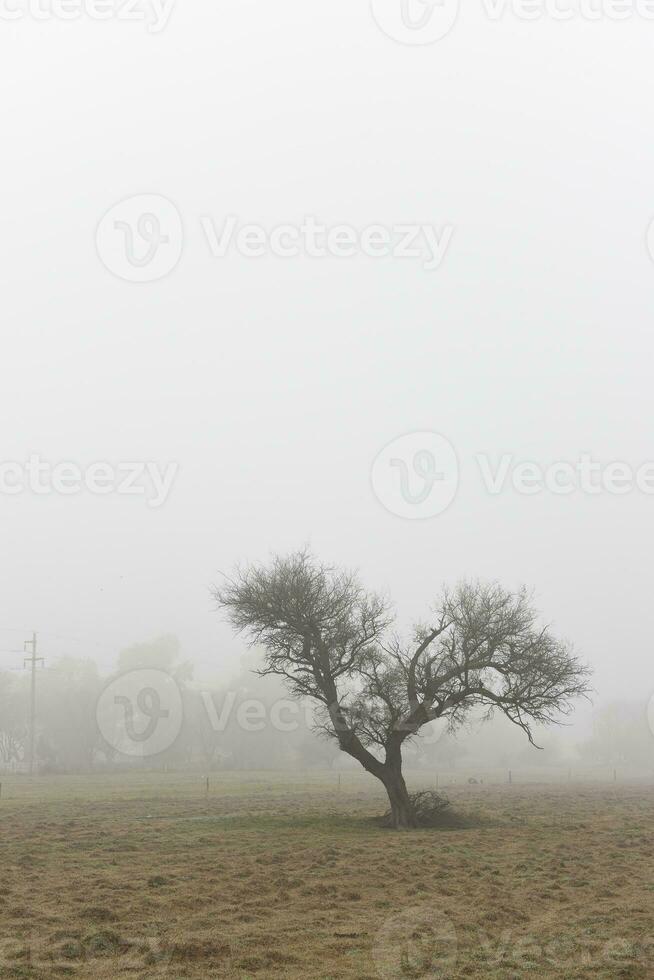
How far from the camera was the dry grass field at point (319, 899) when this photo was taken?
13070mm

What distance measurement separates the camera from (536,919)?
53.7ft

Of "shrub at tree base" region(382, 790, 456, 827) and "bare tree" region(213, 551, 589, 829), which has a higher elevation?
"bare tree" region(213, 551, 589, 829)

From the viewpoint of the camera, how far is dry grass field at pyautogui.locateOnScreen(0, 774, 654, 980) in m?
13.1

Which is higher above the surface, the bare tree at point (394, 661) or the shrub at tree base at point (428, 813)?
the bare tree at point (394, 661)

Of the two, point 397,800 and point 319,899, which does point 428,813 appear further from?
point 319,899

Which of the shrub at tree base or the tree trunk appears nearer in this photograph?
the tree trunk

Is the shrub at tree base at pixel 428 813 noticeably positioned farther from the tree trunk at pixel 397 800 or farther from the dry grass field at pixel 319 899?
the dry grass field at pixel 319 899

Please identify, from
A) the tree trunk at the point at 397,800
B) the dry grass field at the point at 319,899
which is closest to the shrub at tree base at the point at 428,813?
the tree trunk at the point at 397,800

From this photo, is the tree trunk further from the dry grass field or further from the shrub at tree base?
the dry grass field

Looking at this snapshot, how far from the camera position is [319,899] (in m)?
17.7

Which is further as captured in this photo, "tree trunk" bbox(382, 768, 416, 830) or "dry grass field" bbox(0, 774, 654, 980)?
"tree trunk" bbox(382, 768, 416, 830)

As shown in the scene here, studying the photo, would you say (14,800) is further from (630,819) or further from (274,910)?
(274,910)

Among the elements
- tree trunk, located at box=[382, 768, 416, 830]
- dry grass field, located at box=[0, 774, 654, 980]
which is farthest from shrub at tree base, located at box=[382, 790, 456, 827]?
dry grass field, located at box=[0, 774, 654, 980]

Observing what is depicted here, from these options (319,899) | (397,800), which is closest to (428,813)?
(397,800)
